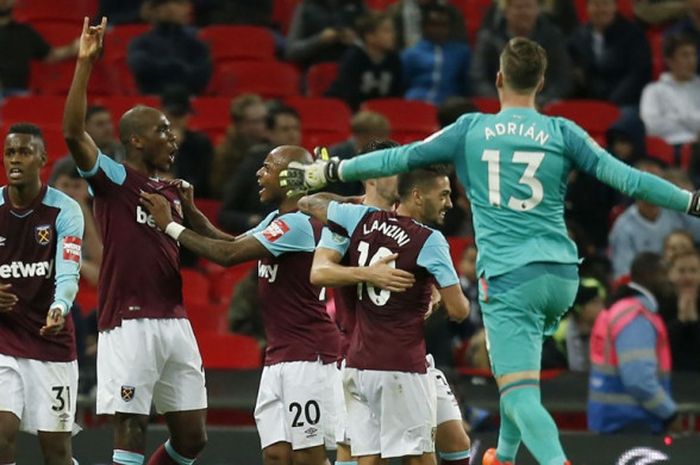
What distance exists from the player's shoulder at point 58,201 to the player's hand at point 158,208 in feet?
1.55

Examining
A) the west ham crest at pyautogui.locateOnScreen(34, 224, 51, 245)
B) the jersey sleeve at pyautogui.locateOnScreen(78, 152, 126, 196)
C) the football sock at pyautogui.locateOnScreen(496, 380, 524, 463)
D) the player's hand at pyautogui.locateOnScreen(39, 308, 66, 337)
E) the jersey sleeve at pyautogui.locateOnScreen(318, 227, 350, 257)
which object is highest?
the jersey sleeve at pyautogui.locateOnScreen(78, 152, 126, 196)

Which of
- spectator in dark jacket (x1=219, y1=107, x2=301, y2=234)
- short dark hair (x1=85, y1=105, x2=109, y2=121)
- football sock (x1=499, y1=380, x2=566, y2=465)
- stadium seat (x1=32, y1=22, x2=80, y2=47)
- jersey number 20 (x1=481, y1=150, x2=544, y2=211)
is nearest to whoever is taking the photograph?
football sock (x1=499, y1=380, x2=566, y2=465)

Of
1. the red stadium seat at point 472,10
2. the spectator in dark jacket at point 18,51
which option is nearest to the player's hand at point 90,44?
the spectator in dark jacket at point 18,51

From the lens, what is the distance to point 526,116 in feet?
25.9

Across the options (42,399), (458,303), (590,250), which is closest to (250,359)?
(590,250)

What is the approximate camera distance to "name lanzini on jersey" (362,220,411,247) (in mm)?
8336

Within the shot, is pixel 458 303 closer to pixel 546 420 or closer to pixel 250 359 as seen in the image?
pixel 546 420

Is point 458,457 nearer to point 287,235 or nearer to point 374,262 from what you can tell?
point 374,262

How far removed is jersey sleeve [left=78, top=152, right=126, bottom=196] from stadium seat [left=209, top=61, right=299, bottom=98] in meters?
7.10

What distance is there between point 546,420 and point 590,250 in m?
6.31

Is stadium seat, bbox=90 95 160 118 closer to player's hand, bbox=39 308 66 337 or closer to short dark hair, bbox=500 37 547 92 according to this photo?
player's hand, bbox=39 308 66 337

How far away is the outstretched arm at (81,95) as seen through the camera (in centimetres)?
853

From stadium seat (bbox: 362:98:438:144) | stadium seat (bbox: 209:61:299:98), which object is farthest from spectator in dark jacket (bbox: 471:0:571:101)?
stadium seat (bbox: 209:61:299:98)

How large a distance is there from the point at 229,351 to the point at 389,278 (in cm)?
494
